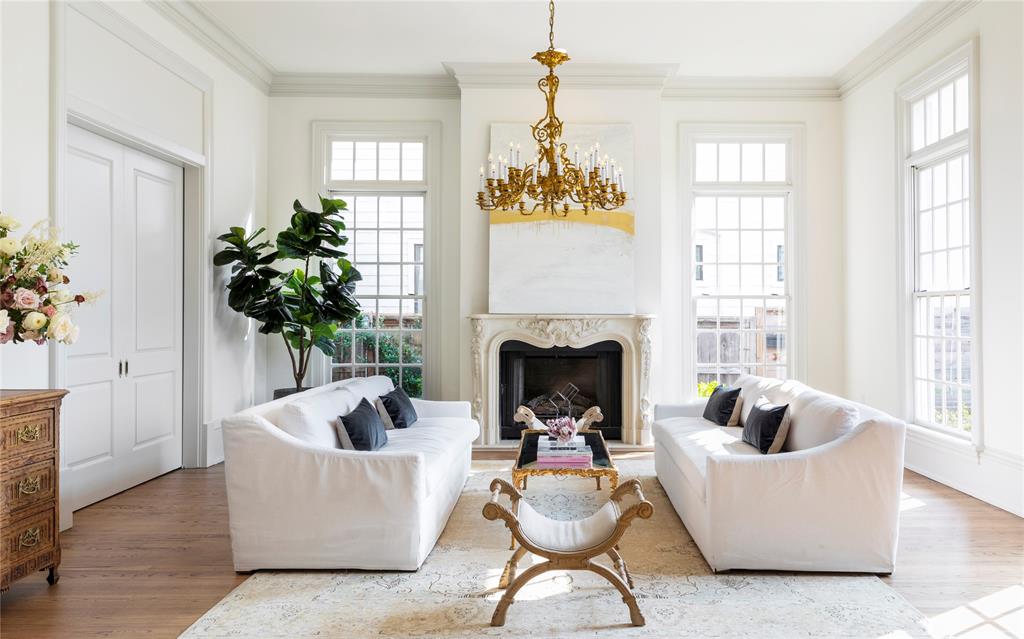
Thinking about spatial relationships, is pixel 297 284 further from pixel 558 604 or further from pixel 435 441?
pixel 558 604

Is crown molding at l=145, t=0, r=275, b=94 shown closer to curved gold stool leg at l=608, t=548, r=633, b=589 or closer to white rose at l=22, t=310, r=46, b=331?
white rose at l=22, t=310, r=46, b=331

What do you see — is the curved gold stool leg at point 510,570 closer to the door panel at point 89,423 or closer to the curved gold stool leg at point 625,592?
the curved gold stool leg at point 625,592

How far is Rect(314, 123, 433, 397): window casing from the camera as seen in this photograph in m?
6.82

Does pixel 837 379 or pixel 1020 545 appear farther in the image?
pixel 837 379

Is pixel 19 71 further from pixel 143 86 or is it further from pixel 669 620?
pixel 669 620

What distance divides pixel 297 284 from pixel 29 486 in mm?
3215

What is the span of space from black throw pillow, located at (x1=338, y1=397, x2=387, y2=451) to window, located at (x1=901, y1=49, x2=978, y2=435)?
399 centimetres

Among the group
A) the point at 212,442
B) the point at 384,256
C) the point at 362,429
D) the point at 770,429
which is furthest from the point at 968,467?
the point at 212,442

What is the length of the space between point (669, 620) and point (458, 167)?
4.99 m

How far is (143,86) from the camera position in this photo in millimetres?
4668

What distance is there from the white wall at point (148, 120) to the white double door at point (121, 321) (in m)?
0.25

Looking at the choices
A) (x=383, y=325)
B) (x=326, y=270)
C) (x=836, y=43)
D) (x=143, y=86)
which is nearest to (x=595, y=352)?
(x=383, y=325)

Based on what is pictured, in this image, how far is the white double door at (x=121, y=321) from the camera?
4.21 m

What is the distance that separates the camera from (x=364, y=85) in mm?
6691
